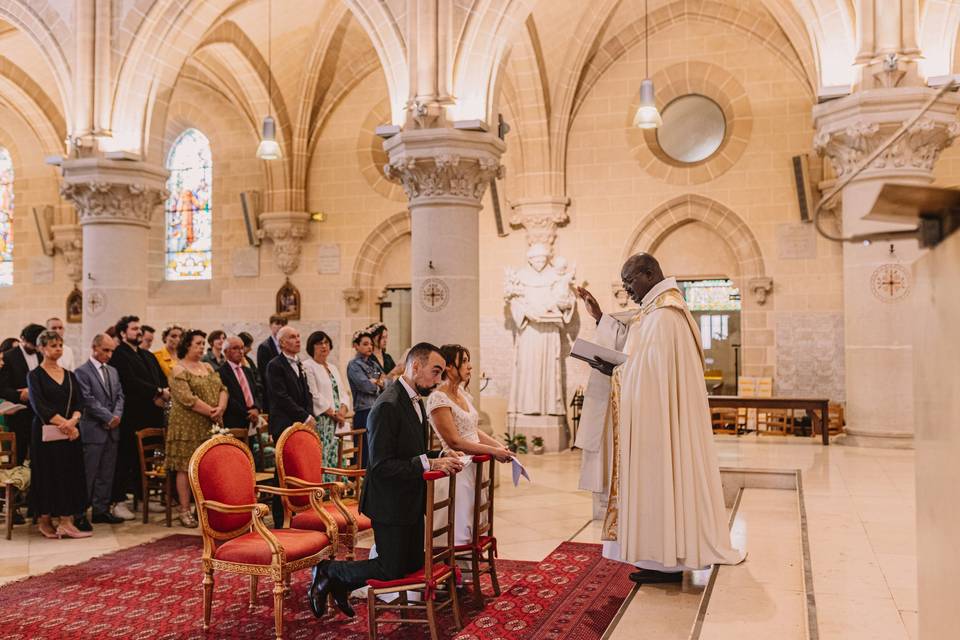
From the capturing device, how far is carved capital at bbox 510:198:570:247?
1272cm

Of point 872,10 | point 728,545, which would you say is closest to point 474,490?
point 728,545

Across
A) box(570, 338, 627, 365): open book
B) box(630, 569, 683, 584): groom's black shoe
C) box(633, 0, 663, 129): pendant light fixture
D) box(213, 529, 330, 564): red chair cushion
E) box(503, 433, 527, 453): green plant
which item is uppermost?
box(633, 0, 663, 129): pendant light fixture

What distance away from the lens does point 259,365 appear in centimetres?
812

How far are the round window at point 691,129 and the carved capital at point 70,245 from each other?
419 inches

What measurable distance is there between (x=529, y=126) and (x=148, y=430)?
7812 mm

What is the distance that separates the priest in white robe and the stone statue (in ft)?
23.3

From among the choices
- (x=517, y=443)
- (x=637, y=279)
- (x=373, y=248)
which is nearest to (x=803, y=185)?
(x=517, y=443)

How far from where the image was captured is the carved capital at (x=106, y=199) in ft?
31.6

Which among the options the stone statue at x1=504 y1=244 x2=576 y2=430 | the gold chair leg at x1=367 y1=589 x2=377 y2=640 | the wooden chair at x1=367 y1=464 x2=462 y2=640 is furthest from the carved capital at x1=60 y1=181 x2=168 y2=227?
the gold chair leg at x1=367 y1=589 x2=377 y2=640

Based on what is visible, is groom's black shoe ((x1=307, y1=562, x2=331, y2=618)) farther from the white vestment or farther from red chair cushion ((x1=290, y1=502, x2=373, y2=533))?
the white vestment

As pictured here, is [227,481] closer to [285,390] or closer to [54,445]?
[285,390]

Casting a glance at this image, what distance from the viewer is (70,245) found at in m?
15.7

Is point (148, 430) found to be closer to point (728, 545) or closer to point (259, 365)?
point (259, 365)

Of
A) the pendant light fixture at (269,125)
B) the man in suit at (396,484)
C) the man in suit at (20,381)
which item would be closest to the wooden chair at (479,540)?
the man in suit at (396,484)
